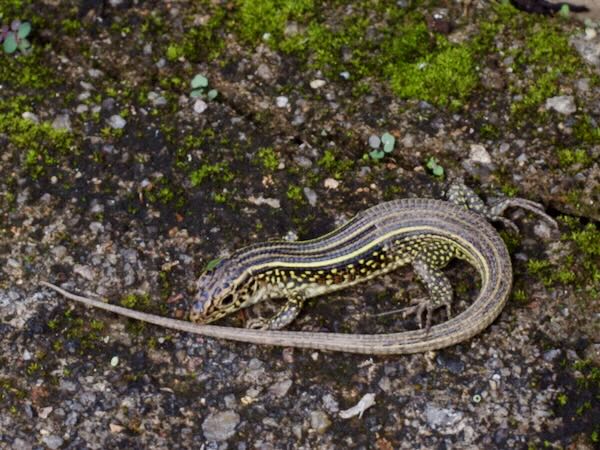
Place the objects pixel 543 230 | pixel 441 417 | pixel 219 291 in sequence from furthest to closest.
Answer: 1. pixel 543 230
2. pixel 219 291
3. pixel 441 417

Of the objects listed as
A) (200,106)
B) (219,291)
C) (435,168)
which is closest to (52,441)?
(219,291)

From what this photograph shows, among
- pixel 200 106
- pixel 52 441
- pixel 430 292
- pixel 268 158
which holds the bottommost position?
pixel 52 441

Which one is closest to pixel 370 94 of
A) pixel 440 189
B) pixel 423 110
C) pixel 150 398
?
pixel 423 110

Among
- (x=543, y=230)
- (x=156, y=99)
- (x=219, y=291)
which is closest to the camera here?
(x=219, y=291)

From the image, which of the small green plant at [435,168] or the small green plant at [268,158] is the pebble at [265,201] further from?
the small green plant at [435,168]

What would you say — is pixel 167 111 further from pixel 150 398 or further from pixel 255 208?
pixel 150 398

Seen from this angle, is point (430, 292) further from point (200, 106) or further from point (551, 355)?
point (200, 106)

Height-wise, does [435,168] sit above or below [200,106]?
below

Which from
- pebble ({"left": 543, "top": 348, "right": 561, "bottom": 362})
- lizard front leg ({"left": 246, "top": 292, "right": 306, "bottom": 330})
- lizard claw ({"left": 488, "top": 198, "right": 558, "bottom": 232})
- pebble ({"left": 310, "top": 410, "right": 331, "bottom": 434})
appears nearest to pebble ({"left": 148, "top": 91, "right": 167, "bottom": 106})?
lizard front leg ({"left": 246, "top": 292, "right": 306, "bottom": 330})
